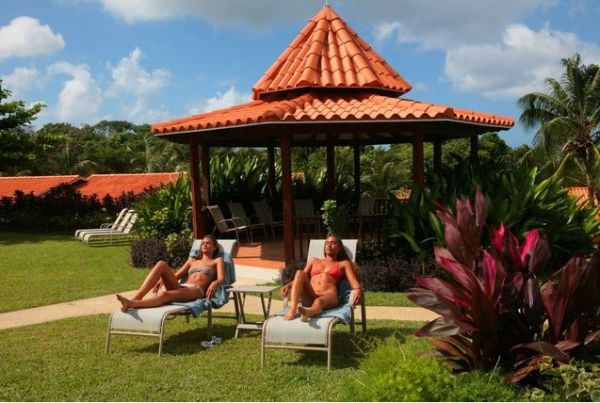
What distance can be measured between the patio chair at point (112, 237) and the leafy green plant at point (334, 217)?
26.3 ft

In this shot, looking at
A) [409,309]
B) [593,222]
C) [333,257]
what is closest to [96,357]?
[333,257]

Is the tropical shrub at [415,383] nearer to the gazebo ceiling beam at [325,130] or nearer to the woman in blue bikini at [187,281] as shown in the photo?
the woman in blue bikini at [187,281]

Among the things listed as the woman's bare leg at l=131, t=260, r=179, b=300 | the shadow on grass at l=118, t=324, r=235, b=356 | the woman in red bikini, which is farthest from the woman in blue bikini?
the woman in red bikini

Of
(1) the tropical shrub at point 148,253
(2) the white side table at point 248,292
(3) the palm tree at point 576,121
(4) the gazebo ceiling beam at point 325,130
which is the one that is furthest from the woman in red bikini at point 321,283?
(3) the palm tree at point 576,121

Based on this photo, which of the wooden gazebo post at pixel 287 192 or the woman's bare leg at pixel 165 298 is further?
the wooden gazebo post at pixel 287 192

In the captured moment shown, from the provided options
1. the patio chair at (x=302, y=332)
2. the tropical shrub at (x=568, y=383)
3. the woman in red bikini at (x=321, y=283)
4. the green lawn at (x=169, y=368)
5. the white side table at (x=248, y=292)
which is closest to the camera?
the tropical shrub at (x=568, y=383)

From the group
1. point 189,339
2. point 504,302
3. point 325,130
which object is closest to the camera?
point 504,302

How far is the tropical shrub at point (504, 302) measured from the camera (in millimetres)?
4461

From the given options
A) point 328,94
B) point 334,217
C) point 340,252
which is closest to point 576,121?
point 328,94

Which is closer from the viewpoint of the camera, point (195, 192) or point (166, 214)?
point (195, 192)

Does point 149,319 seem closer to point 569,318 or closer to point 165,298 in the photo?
point 165,298

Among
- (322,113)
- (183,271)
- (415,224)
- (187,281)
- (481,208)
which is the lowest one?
(187,281)

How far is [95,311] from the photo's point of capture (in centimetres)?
866

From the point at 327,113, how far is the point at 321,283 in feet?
13.8
